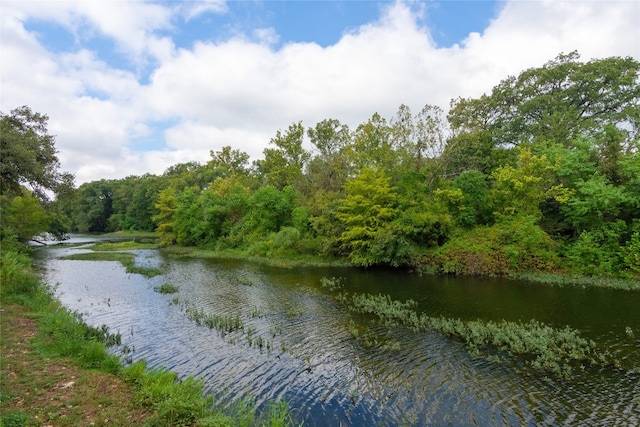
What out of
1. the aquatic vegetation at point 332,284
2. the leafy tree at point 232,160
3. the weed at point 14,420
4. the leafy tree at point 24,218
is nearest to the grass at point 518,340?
the aquatic vegetation at point 332,284

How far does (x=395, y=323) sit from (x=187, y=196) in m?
46.2

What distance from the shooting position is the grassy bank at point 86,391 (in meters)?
7.02

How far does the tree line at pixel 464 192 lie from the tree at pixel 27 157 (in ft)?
0.26

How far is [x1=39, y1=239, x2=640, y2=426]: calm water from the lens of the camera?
8961 mm

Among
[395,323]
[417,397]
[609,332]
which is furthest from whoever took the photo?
[395,323]

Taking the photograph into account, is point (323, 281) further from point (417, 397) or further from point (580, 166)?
point (580, 166)

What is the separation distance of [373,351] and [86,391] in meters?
8.73

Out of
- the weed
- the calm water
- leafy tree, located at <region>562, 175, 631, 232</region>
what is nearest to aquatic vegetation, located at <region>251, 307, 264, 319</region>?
the calm water

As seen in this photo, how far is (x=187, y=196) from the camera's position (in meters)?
54.4

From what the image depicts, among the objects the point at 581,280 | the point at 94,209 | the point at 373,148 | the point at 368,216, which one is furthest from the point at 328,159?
the point at 94,209

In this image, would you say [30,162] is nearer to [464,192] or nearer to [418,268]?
[418,268]

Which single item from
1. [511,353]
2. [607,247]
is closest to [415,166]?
[607,247]

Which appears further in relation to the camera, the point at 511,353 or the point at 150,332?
the point at 150,332

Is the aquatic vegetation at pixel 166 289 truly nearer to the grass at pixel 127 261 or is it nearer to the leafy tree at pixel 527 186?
the grass at pixel 127 261
